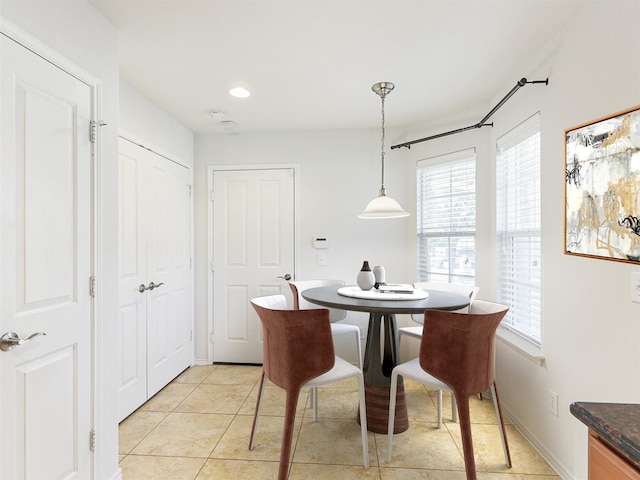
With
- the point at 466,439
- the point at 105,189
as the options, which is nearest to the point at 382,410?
the point at 466,439

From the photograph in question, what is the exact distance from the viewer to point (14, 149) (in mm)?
1262

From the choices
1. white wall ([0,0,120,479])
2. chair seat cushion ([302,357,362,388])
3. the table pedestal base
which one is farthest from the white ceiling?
the table pedestal base

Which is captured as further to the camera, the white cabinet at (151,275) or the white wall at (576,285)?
the white cabinet at (151,275)

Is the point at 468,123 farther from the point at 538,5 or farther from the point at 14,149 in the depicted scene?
the point at 14,149

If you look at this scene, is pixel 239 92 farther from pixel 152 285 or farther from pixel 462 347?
pixel 462 347

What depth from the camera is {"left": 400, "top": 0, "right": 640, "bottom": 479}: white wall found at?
1.42 m

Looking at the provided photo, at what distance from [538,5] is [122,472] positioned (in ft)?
10.9

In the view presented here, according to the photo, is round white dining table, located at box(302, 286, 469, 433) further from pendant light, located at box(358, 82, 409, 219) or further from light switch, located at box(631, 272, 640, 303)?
light switch, located at box(631, 272, 640, 303)

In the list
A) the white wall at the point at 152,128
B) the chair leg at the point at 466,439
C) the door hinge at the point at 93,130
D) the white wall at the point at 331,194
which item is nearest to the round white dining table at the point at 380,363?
the chair leg at the point at 466,439

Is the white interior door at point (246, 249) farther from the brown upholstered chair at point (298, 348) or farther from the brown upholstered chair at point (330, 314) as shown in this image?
the brown upholstered chair at point (298, 348)

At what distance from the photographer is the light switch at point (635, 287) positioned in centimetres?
135

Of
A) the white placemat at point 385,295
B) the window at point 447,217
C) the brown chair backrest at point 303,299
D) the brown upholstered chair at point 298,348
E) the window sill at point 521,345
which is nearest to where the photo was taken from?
the brown upholstered chair at point 298,348

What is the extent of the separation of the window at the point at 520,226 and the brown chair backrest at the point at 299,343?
4.70ft

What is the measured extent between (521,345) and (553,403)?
402 millimetres
